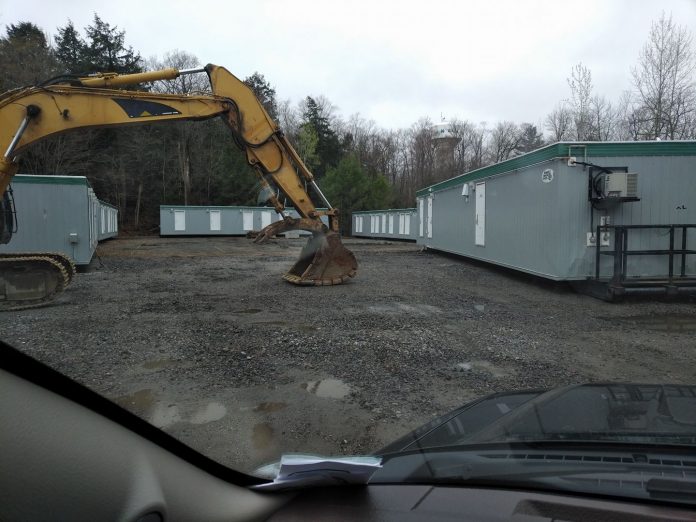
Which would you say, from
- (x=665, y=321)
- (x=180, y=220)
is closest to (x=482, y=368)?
(x=665, y=321)

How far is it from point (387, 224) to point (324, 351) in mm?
32250

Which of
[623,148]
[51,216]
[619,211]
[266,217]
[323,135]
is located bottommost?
[51,216]

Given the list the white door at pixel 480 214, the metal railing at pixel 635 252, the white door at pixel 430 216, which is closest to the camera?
the metal railing at pixel 635 252

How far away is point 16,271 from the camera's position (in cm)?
935

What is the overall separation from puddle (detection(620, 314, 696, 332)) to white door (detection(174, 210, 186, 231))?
33.9 metres

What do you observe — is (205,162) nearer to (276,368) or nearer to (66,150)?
(66,150)

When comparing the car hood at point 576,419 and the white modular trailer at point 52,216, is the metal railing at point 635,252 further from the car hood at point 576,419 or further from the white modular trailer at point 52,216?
the white modular trailer at point 52,216

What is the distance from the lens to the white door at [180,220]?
3819cm

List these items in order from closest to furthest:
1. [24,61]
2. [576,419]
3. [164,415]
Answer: [576,419]
[164,415]
[24,61]

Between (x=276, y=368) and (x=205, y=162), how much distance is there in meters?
44.7

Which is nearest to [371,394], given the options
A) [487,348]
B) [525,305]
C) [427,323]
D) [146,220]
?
[487,348]

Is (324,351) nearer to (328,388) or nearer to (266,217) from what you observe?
(328,388)

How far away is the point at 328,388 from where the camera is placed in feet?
16.9

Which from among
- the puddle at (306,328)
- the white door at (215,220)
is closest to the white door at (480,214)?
the puddle at (306,328)
